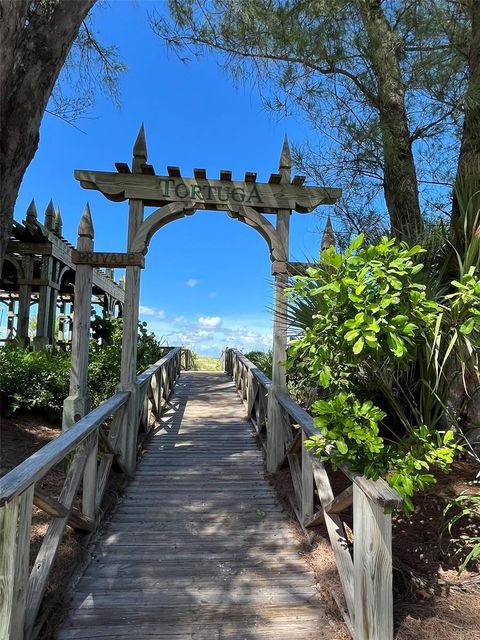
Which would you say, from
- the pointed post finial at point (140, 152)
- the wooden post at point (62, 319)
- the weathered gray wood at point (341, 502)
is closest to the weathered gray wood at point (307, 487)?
the weathered gray wood at point (341, 502)

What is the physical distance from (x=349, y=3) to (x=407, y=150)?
1.77 meters

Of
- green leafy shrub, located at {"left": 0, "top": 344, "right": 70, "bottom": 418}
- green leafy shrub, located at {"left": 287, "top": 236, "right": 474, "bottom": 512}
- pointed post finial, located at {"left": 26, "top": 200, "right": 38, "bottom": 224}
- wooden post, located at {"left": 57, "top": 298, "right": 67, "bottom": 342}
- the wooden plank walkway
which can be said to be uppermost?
pointed post finial, located at {"left": 26, "top": 200, "right": 38, "bottom": 224}

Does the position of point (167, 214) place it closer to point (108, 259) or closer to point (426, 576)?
point (108, 259)

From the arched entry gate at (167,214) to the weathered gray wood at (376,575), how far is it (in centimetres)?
246

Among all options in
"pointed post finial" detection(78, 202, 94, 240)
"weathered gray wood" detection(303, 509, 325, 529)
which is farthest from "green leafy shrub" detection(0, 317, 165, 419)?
"weathered gray wood" detection(303, 509, 325, 529)

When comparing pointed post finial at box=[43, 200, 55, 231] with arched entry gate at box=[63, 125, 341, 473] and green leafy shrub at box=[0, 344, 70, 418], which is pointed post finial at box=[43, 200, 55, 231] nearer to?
green leafy shrub at box=[0, 344, 70, 418]

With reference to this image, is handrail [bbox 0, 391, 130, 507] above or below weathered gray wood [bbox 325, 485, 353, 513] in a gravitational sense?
above

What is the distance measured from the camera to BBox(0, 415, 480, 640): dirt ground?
2.20 meters

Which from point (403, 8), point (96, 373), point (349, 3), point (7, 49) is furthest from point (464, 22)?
point (96, 373)

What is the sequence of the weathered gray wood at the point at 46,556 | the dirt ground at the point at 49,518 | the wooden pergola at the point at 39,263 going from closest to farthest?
1. the weathered gray wood at the point at 46,556
2. the dirt ground at the point at 49,518
3. the wooden pergola at the point at 39,263

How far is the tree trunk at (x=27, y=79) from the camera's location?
301 centimetres

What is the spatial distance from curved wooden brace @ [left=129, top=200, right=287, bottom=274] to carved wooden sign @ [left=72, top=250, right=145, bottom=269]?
0.09 metres

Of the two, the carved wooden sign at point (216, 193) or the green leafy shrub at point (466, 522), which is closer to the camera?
the green leafy shrub at point (466, 522)

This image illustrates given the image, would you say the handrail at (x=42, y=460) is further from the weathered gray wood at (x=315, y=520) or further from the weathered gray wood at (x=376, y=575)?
the weathered gray wood at (x=315, y=520)
